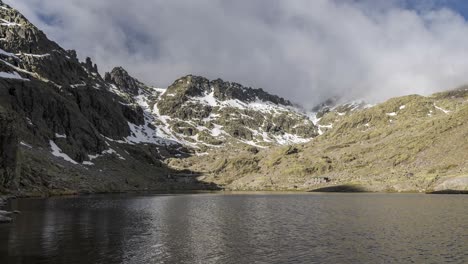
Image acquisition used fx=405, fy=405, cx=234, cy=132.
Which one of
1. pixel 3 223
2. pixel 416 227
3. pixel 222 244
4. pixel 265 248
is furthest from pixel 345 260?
pixel 3 223

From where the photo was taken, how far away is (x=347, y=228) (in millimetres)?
70500

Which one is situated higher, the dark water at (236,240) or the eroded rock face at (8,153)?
the eroded rock face at (8,153)

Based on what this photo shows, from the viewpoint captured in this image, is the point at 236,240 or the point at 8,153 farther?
the point at 8,153

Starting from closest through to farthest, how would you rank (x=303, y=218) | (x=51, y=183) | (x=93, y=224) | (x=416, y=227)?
(x=416, y=227), (x=93, y=224), (x=303, y=218), (x=51, y=183)

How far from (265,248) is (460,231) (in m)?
33.0

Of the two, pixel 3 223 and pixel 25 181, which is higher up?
pixel 25 181

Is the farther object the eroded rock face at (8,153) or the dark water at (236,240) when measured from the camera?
the eroded rock face at (8,153)

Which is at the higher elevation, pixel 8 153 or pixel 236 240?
pixel 8 153

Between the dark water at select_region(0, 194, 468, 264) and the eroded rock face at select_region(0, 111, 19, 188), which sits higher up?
the eroded rock face at select_region(0, 111, 19, 188)

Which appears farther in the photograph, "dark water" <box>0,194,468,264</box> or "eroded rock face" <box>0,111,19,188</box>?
"eroded rock face" <box>0,111,19,188</box>

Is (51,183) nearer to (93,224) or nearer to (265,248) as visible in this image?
(93,224)

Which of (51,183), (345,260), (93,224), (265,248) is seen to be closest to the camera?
(345,260)

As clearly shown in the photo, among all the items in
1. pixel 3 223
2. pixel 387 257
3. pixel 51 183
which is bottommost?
pixel 387 257

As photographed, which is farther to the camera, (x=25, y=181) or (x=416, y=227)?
(x=25, y=181)
